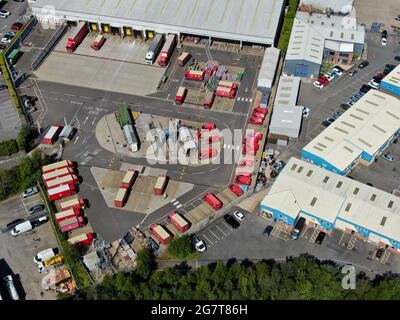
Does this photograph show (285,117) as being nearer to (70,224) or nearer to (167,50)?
(167,50)

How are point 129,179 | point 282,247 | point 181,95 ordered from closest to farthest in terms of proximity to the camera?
point 282,247 < point 129,179 < point 181,95

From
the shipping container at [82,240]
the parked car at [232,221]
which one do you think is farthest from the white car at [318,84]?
the shipping container at [82,240]

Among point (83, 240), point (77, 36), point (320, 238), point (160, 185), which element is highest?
point (77, 36)

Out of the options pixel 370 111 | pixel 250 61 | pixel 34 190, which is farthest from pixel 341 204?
pixel 34 190

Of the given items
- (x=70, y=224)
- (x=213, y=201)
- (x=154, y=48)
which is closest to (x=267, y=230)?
(x=213, y=201)

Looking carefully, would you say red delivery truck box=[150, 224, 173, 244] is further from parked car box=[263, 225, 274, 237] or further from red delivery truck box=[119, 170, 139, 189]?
parked car box=[263, 225, 274, 237]

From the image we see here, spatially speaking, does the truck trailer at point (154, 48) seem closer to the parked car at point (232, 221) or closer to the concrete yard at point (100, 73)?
the concrete yard at point (100, 73)
